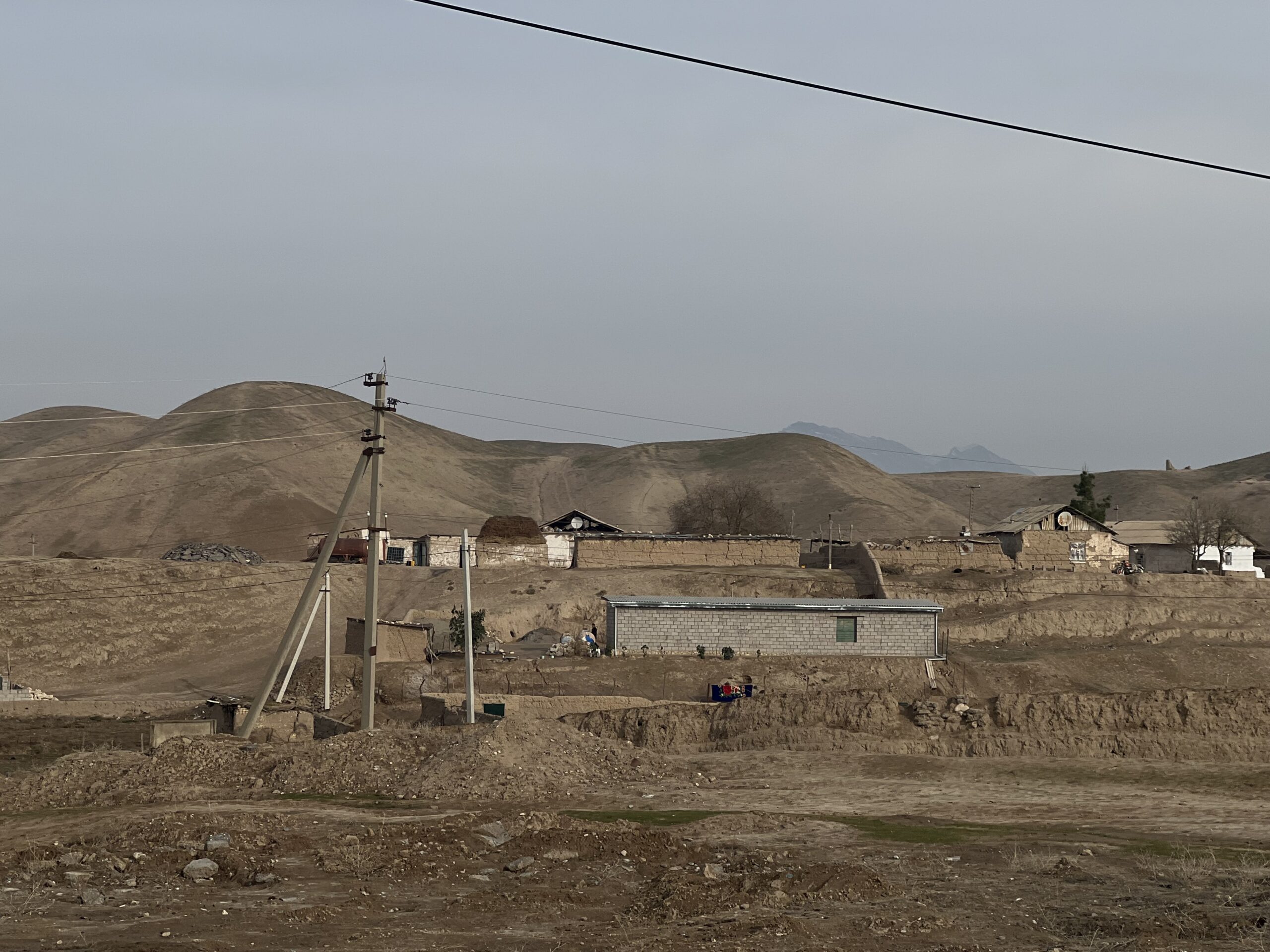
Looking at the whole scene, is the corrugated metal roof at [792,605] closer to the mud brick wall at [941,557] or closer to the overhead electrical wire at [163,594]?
the mud brick wall at [941,557]

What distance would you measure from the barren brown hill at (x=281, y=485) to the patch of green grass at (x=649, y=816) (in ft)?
275

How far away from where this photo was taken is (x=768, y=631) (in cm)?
5038

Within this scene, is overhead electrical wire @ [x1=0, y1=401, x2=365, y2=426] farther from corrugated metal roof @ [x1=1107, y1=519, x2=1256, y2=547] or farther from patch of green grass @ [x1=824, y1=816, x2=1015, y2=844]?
patch of green grass @ [x1=824, y1=816, x2=1015, y2=844]

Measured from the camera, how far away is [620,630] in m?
50.2

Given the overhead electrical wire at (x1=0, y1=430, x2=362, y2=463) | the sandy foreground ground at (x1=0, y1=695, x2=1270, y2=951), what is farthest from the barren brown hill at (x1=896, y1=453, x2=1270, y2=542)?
the sandy foreground ground at (x1=0, y1=695, x2=1270, y2=951)

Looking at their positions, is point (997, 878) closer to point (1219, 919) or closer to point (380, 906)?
point (1219, 919)

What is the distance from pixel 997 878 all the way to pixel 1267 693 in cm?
2045

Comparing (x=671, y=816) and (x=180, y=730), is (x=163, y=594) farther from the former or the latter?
(x=671, y=816)

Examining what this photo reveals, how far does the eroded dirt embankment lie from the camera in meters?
35.2

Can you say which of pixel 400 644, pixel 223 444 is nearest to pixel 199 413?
pixel 223 444

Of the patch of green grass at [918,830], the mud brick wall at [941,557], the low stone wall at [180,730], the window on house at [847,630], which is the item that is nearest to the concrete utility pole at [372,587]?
the low stone wall at [180,730]

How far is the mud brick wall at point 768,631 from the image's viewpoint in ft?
164

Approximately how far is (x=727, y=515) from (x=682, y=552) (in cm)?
3938

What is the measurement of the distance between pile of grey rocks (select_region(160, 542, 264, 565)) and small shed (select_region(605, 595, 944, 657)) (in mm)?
39780
